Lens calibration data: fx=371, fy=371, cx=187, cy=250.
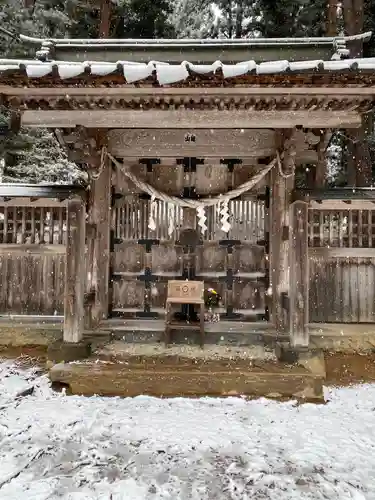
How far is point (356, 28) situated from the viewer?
456 inches

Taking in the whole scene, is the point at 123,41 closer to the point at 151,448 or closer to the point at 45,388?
the point at 45,388

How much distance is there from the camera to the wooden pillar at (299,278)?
19.1 ft

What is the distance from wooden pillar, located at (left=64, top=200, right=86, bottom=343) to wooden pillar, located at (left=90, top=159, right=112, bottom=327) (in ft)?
2.18

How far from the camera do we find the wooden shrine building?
5.71 meters

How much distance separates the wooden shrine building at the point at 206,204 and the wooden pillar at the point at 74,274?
17mm

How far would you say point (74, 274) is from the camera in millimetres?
5918

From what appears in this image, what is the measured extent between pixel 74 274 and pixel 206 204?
2.45 meters

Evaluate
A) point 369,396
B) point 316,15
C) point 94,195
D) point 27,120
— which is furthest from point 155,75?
point 316,15

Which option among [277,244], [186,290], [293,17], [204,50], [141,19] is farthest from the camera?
[141,19]

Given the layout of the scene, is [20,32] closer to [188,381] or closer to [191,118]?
[191,118]

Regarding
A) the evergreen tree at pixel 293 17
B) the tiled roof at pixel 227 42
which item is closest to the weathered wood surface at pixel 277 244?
the tiled roof at pixel 227 42

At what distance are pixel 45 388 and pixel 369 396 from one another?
4.81 m

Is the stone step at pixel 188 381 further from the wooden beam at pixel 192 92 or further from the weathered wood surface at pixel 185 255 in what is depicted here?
the wooden beam at pixel 192 92

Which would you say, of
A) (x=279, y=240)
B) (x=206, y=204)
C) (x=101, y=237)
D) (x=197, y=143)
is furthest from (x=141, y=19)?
(x=279, y=240)
